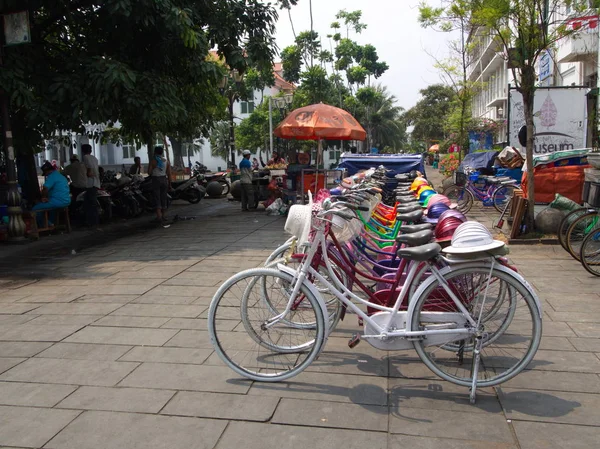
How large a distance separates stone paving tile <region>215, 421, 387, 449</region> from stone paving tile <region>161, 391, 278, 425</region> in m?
0.11

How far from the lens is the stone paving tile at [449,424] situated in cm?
301

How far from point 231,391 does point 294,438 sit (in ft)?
2.42

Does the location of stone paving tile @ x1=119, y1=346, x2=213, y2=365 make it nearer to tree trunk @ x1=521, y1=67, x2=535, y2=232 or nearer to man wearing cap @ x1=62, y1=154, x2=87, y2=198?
tree trunk @ x1=521, y1=67, x2=535, y2=232

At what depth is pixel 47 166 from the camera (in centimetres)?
1141

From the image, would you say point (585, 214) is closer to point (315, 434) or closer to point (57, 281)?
point (315, 434)

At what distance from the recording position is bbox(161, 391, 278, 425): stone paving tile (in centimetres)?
329

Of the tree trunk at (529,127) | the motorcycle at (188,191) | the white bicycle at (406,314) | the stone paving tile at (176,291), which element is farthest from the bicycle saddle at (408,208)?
the motorcycle at (188,191)

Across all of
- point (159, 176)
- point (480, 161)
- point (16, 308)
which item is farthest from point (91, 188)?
point (480, 161)

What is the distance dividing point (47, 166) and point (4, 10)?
296 centimetres

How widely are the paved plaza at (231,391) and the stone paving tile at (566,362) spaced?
1 cm

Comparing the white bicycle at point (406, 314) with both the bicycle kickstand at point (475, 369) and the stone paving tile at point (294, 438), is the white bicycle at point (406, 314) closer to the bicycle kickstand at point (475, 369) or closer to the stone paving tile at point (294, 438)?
the bicycle kickstand at point (475, 369)

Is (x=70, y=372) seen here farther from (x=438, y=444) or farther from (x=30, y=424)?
(x=438, y=444)

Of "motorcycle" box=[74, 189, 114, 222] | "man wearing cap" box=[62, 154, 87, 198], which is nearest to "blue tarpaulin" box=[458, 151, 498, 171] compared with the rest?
"motorcycle" box=[74, 189, 114, 222]

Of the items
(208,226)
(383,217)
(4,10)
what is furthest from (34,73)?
(383,217)
